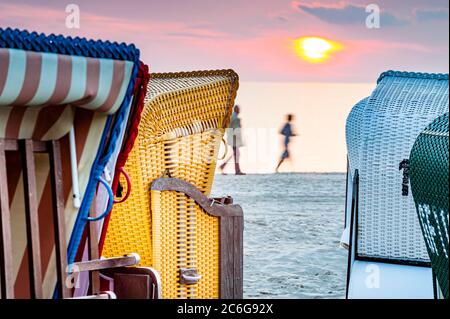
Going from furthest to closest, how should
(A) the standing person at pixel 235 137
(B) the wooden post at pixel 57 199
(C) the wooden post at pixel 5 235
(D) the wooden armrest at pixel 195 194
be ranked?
(A) the standing person at pixel 235 137
(D) the wooden armrest at pixel 195 194
(B) the wooden post at pixel 57 199
(C) the wooden post at pixel 5 235

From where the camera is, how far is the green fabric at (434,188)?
268 centimetres

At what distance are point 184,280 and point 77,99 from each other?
150cm

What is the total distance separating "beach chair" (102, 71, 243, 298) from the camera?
3605mm

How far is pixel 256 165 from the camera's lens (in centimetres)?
1381

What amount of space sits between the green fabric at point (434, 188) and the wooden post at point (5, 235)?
4.39ft

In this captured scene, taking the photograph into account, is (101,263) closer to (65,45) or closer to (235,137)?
(65,45)

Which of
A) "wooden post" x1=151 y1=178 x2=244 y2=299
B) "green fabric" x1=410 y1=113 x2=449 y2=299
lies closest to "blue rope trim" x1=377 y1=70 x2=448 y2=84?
"wooden post" x1=151 y1=178 x2=244 y2=299

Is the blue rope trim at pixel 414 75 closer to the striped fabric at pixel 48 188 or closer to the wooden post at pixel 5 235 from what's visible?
the striped fabric at pixel 48 188

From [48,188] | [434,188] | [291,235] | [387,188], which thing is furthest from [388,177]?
[291,235]

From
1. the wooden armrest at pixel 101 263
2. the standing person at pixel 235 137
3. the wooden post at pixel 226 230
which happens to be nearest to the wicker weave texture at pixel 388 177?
the standing person at pixel 235 137

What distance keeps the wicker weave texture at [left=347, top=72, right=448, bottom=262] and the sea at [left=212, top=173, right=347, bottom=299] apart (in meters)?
0.99

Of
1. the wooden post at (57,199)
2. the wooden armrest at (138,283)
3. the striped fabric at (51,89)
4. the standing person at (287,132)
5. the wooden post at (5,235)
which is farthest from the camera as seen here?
the standing person at (287,132)
